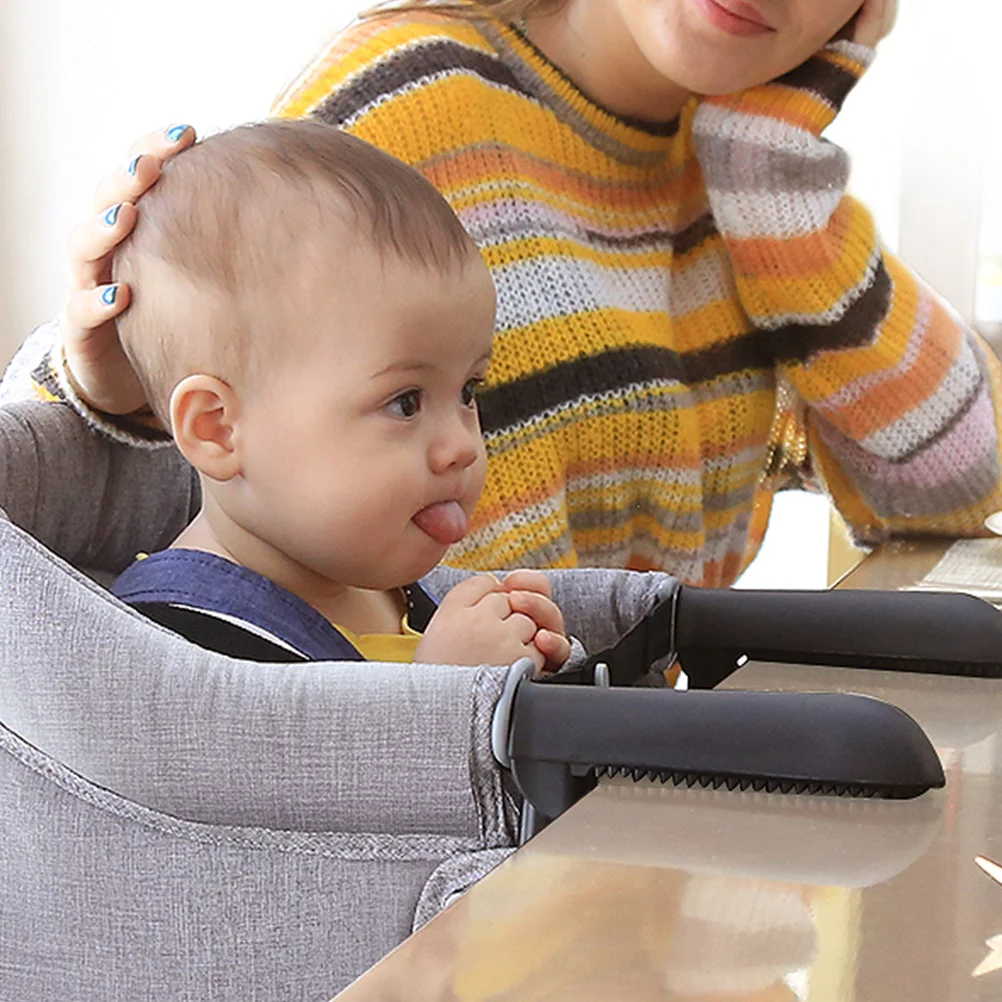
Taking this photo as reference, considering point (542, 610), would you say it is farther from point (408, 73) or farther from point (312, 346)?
point (408, 73)

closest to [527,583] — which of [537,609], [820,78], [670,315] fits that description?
[537,609]

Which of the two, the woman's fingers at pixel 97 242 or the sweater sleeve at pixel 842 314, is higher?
the woman's fingers at pixel 97 242

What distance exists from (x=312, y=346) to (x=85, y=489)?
0.16m

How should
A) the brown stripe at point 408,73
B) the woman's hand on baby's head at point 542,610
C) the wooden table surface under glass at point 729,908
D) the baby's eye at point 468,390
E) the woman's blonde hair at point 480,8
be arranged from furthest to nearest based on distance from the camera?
the woman's blonde hair at point 480,8 → the brown stripe at point 408,73 → the baby's eye at point 468,390 → the woman's hand on baby's head at point 542,610 → the wooden table surface under glass at point 729,908

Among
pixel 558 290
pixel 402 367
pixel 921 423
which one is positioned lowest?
pixel 921 423

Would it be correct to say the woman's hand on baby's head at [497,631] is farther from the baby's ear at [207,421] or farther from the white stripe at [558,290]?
the white stripe at [558,290]

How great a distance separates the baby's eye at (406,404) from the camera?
0.71 m

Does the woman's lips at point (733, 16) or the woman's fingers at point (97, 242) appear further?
the woman's lips at point (733, 16)

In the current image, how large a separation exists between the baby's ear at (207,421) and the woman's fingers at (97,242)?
9 cm

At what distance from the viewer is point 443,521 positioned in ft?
2.40

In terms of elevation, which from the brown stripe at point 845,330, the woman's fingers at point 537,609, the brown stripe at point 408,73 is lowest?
the brown stripe at point 845,330

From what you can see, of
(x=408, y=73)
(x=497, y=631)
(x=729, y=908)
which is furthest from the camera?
(x=408, y=73)

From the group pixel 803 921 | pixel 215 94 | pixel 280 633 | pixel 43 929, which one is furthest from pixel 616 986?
pixel 215 94

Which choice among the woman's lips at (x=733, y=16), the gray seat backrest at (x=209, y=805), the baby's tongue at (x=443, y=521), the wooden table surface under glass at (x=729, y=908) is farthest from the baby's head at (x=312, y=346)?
the woman's lips at (x=733, y=16)
